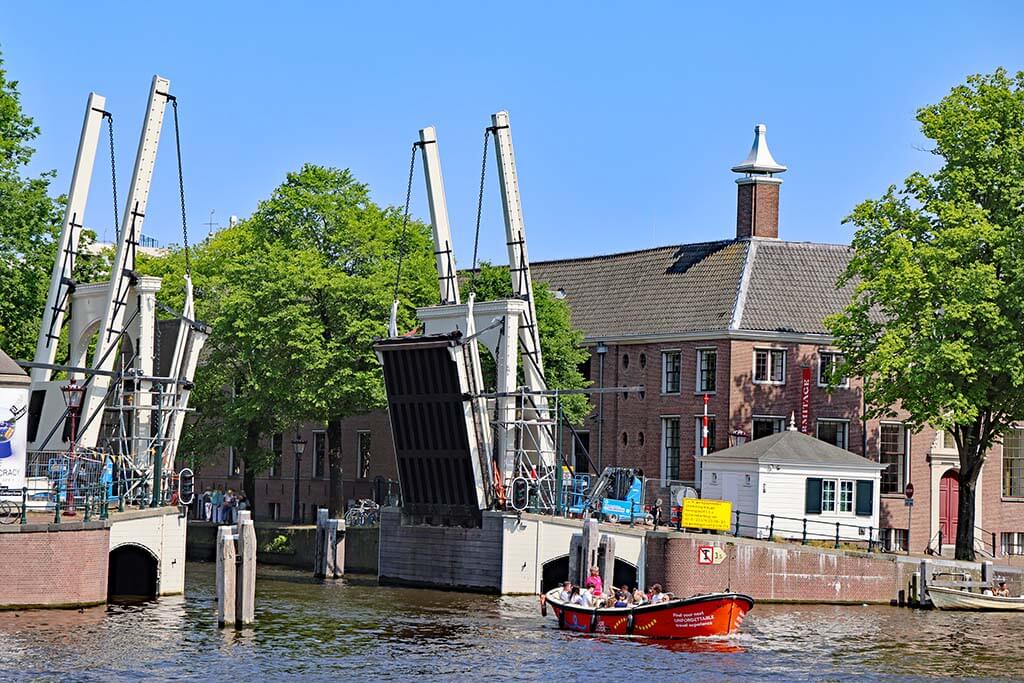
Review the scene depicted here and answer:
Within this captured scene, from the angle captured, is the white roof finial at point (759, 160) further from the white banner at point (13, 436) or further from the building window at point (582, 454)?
the white banner at point (13, 436)

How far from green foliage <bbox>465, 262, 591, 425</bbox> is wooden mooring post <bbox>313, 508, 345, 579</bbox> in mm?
8415

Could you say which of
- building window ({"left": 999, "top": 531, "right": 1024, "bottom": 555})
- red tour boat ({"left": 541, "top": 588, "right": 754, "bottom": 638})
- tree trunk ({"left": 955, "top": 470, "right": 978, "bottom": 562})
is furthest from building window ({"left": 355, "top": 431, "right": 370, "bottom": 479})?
red tour boat ({"left": 541, "top": 588, "right": 754, "bottom": 638})

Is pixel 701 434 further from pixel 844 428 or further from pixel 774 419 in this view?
pixel 844 428

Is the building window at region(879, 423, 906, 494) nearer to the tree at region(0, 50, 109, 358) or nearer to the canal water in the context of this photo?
the canal water

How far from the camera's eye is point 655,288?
69.6 m

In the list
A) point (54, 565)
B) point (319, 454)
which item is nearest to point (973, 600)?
point (54, 565)

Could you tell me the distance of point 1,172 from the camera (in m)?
60.0

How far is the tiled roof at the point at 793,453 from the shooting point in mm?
56688

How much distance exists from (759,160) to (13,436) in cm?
3019

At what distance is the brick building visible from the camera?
65000mm

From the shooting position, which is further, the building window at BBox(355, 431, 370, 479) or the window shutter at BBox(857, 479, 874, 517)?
the building window at BBox(355, 431, 370, 479)

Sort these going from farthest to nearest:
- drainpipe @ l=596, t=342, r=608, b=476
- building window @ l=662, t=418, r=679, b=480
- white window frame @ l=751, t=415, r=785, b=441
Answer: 1. drainpipe @ l=596, t=342, r=608, b=476
2. building window @ l=662, t=418, r=679, b=480
3. white window frame @ l=751, t=415, r=785, b=441

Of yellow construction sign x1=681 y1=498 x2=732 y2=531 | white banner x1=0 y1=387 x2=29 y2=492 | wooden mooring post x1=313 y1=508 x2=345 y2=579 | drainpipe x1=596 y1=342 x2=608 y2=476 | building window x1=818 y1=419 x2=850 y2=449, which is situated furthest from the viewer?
drainpipe x1=596 y1=342 x2=608 y2=476

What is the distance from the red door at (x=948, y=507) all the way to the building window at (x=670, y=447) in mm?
8559
